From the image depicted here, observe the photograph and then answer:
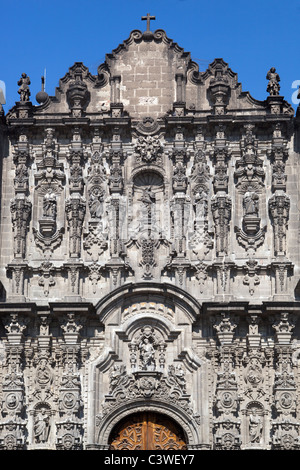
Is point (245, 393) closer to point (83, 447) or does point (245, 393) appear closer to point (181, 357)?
point (181, 357)

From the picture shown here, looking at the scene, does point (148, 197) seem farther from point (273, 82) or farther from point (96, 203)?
point (273, 82)

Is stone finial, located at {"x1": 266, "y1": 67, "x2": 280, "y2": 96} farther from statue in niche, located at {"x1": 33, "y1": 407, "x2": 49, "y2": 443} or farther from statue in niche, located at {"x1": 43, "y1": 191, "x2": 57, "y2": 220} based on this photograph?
statue in niche, located at {"x1": 33, "y1": 407, "x2": 49, "y2": 443}

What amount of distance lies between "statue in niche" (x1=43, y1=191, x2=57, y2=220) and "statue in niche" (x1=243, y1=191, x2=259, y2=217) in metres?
4.86

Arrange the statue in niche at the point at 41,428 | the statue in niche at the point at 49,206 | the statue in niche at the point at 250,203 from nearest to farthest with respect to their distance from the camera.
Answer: the statue in niche at the point at 41,428, the statue in niche at the point at 250,203, the statue in niche at the point at 49,206

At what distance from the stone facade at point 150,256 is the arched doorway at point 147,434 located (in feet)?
0.88

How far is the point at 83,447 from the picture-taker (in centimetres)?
2533

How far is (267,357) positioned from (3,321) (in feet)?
21.4

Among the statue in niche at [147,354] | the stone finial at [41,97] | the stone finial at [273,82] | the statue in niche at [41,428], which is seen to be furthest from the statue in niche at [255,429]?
the stone finial at [41,97]

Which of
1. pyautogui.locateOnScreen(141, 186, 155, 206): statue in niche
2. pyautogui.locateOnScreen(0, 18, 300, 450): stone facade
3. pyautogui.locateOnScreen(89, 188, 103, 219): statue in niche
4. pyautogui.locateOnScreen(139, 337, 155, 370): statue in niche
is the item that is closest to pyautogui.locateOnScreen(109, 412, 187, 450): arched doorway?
pyautogui.locateOnScreen(0, 18, 300, 450): stone facade

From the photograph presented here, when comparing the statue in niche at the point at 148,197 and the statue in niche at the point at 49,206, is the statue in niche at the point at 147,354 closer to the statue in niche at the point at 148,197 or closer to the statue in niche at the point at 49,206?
the statue in niche at the point at 148,197

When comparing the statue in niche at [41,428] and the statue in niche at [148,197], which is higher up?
the statue in niche at [148,197]

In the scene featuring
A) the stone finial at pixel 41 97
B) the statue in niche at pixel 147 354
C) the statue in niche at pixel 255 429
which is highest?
the stone finial at pixel 41 97

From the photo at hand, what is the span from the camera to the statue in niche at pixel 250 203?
1063 inches
